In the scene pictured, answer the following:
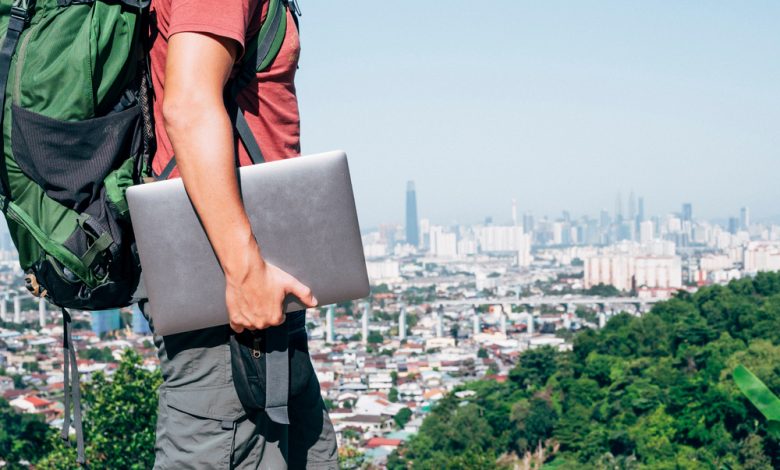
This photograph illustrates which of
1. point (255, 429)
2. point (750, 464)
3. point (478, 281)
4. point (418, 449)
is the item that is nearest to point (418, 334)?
point (478, 281)

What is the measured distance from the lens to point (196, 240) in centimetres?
96

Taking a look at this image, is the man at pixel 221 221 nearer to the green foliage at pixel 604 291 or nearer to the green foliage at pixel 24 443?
the green foliage at pixel 24 443

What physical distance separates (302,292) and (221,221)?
0.35 feet

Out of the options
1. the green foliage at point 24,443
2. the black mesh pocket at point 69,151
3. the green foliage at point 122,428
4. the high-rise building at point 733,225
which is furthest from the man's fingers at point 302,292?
the high-rise building at point 733,225

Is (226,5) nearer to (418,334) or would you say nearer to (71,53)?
(71,53)

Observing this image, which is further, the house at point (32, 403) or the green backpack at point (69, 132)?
the house at point (32, 403)

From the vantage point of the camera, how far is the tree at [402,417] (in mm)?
25500

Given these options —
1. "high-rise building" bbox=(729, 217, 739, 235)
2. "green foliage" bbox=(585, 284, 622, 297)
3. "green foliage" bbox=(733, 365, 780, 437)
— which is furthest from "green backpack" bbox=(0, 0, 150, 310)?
"high-rise building" bbox=(729, 217, 739, 235)

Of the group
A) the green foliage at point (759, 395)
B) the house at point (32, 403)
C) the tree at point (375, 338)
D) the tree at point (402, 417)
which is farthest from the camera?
the tree at point (375, 338)

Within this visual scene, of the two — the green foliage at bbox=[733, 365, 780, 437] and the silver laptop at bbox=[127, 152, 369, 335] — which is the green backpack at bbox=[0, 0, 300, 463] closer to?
the silver laptop at bbox=[127, 152, 369, 335]

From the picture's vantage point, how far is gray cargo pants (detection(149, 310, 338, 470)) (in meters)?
1.00

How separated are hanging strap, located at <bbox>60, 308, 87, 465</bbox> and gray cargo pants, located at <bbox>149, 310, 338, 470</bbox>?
0.10 metres

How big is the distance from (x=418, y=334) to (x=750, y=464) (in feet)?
112

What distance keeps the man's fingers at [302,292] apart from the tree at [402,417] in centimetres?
2495
